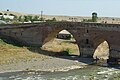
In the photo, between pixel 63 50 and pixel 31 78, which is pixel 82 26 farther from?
pixel 31 78

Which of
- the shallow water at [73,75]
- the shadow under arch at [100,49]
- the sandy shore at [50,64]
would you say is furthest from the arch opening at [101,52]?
the shallow water at [73,75]

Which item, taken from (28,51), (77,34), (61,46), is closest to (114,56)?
(77,34)

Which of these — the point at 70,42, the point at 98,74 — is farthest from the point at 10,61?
the point at 70,42

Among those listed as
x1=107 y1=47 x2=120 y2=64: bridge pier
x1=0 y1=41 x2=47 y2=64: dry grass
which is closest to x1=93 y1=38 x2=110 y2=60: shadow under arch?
x1=107 y1=47 x2=120 y2=64: bridge pier

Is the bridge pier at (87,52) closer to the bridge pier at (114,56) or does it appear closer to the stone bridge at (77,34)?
the stone bridge at (77,34)

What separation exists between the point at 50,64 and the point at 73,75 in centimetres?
621

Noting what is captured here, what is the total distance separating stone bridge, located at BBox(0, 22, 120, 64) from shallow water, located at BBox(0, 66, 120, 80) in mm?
6519

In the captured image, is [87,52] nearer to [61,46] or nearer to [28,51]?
[61,46]

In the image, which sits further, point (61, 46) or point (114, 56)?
point (61, 46)

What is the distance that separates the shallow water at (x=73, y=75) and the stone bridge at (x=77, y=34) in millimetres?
6519

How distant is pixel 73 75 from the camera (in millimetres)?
44594

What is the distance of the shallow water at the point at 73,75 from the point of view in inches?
1666

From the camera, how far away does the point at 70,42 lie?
228 ft

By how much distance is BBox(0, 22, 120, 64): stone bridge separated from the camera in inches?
2095
